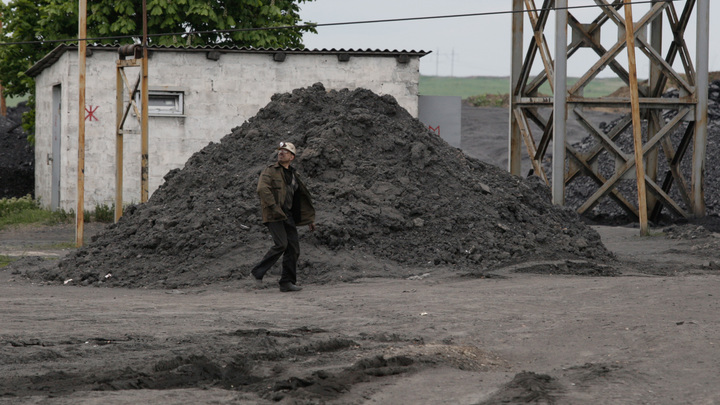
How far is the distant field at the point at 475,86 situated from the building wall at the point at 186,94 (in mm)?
79969

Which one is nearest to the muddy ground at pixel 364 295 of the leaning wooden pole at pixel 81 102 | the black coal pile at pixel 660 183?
the leaning wooden pole at pixel 81 102

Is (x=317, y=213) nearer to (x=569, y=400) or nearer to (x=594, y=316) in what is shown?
(x=594, y=316)

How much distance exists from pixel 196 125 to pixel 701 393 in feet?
55.6

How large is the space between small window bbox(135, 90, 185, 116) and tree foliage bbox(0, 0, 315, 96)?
5.59 m

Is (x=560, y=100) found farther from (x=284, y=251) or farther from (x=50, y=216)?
(x=50, y=216)

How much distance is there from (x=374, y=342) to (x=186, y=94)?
14.9 metres

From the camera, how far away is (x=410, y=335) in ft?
26.4

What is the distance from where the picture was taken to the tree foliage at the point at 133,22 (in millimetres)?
27812

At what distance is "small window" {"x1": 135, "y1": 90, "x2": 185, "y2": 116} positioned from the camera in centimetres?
Result: 2133

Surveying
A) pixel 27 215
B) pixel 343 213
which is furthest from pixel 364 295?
pixel 27 215

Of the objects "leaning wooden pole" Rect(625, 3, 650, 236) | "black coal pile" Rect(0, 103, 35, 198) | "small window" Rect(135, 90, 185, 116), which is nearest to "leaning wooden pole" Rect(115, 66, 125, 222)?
"small window" Rect(135, 90, 185, 116)

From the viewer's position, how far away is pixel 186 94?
21.4 meters

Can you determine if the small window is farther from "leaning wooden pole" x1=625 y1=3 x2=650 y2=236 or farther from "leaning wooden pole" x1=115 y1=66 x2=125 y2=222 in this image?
"leaning wooden pole" x1=625 y1=3 x2=650 y2=236

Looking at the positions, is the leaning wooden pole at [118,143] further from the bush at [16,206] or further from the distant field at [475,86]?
the distant field at [475,86]
